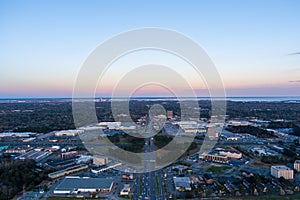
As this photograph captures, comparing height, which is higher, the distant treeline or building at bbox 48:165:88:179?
the distant treeline

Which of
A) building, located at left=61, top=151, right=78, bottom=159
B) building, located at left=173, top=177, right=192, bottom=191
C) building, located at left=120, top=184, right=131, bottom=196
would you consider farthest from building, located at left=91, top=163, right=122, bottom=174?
building, located at left=173, top=177, right=192, bottom=191

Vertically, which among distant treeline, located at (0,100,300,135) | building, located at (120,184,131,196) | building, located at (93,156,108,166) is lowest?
building, located at (120,184,131,196)

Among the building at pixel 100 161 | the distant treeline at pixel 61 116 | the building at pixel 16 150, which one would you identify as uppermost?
the distant treeline at pixel 61 116

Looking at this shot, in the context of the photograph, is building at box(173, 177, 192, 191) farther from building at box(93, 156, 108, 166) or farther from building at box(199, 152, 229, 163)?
building at box(93, 156, 108, 166)

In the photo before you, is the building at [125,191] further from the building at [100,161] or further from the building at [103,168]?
the building at [100,161]

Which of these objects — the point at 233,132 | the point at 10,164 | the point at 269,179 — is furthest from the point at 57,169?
the point at 233,132

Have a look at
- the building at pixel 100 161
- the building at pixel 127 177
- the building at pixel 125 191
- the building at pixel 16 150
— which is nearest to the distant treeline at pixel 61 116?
the building at pixel 16 150
